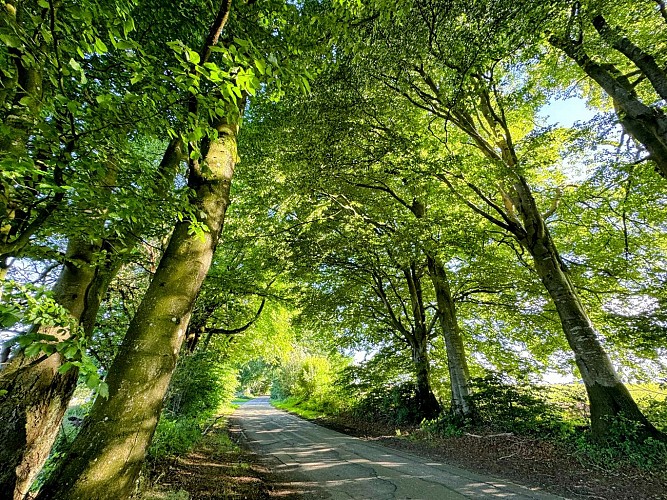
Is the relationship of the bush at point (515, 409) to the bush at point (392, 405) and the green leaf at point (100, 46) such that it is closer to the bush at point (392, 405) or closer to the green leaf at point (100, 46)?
the bush at point (392, 405)

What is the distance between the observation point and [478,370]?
12812mm

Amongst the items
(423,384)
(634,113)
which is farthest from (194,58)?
(423,384)

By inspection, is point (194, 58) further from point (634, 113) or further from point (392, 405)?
point (392, 405)

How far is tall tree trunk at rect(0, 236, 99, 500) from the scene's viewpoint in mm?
2887

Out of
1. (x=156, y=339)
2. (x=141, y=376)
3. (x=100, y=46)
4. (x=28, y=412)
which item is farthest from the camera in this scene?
(x=28, y=412)

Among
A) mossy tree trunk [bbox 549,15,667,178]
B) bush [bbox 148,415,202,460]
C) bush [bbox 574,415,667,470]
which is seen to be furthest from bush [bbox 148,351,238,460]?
mossy tree trunk [bbox 549,15,667,178]

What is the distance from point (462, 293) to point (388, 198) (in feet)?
14.7

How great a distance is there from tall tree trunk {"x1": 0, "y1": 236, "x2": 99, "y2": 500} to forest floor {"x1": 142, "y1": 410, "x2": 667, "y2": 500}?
1.48 meters

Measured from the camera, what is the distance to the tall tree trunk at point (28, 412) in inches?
114

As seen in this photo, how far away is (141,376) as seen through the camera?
2057mm

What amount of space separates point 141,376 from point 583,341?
8.06 m

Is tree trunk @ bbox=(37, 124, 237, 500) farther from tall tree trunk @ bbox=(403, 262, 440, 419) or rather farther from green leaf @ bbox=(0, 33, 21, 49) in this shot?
tall tree trunk @ bbox=(403, 262, 440, 419)

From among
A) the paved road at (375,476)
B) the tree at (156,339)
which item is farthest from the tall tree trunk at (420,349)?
the tree at (156,339)

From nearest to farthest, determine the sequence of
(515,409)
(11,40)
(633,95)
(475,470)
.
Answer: (11,40) < (475,470) < (633,95) < (515,409)
